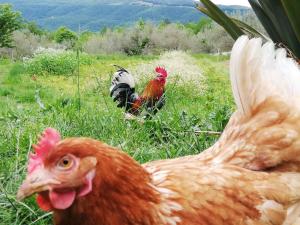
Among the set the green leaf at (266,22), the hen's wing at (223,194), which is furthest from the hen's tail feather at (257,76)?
the green leaf at (266,22)

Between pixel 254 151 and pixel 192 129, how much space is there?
184 centimetres

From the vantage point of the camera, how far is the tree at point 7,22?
83.5ft

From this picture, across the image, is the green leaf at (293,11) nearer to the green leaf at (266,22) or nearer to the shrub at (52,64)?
the green leaf at (266,22)

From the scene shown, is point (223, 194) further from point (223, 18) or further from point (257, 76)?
point (223, 18)

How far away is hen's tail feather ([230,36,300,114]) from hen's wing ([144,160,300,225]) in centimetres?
42

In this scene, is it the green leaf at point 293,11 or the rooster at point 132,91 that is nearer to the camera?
the green leaf at point 293,11

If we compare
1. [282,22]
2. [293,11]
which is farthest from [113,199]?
[282,22]

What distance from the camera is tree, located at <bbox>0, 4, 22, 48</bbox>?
1001 inches

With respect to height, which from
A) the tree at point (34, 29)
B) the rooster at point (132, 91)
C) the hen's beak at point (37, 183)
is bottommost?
the tree at point (34, 29)

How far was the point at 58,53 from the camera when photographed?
662 inches

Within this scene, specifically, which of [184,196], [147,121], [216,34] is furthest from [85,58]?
[184,196]

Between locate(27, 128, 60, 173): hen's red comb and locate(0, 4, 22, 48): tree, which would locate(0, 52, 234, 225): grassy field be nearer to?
locate(27, 128, 60, 173): hen's red comb

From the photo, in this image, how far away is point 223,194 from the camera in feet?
7.73

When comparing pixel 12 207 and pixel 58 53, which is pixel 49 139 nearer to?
pixel 12 207
